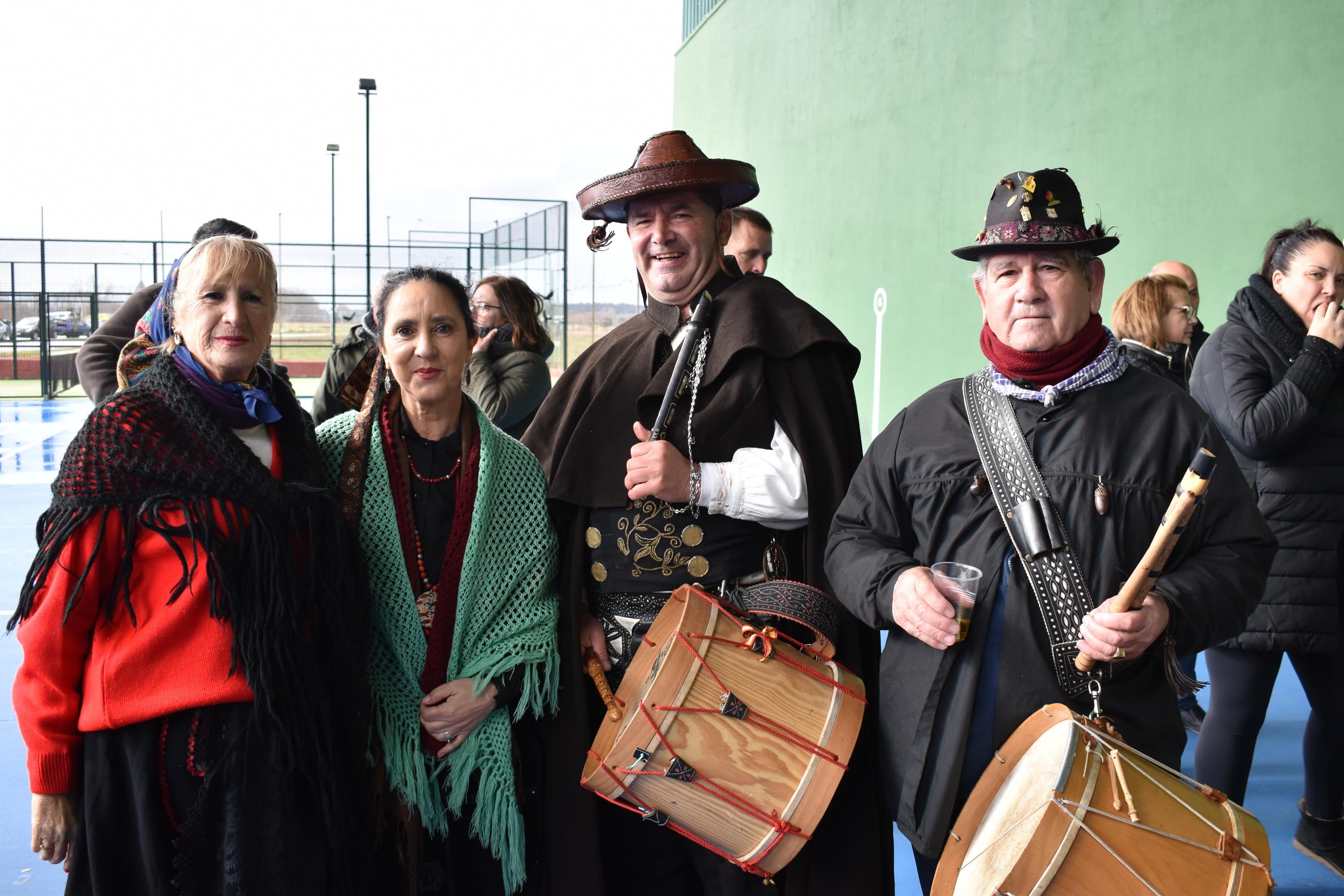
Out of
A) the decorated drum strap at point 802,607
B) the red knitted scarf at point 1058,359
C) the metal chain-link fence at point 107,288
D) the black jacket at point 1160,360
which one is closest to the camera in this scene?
the red knitted scarf at point 1058,359

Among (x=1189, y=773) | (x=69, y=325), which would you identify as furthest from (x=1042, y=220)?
(x=69, y=325)

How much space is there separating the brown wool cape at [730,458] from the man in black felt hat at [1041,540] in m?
Answer: 0.25

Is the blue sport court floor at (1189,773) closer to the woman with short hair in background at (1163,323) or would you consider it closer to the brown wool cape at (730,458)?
the brown wool cape at (730,458)

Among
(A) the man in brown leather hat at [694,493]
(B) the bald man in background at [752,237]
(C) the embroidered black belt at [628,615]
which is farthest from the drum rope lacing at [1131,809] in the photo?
(B) the bald man in background at [752,237]

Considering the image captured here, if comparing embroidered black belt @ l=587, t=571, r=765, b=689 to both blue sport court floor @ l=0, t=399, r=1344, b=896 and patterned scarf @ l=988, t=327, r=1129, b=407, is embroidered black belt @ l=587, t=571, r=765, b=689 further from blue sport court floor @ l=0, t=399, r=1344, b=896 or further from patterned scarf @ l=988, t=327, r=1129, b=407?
patterned scarf @ l=988, t=327, r=1129, b=407

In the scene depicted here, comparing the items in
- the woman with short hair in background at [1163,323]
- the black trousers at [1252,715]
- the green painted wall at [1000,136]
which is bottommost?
the black trousers at [1252,715]

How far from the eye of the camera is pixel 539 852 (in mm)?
2090

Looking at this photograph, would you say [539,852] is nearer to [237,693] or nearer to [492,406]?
[237,693]

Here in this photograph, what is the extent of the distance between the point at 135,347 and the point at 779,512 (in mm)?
1289

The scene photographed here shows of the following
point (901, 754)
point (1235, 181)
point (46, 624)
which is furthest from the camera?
point (1235, 181)

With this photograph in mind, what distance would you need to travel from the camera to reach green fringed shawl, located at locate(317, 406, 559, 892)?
1919 millimetres

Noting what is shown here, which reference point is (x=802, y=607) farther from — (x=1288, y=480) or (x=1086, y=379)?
(x=1288, y=480)

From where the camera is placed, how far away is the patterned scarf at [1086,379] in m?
1.67

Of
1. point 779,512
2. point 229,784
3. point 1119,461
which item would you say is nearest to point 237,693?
point 229,784
